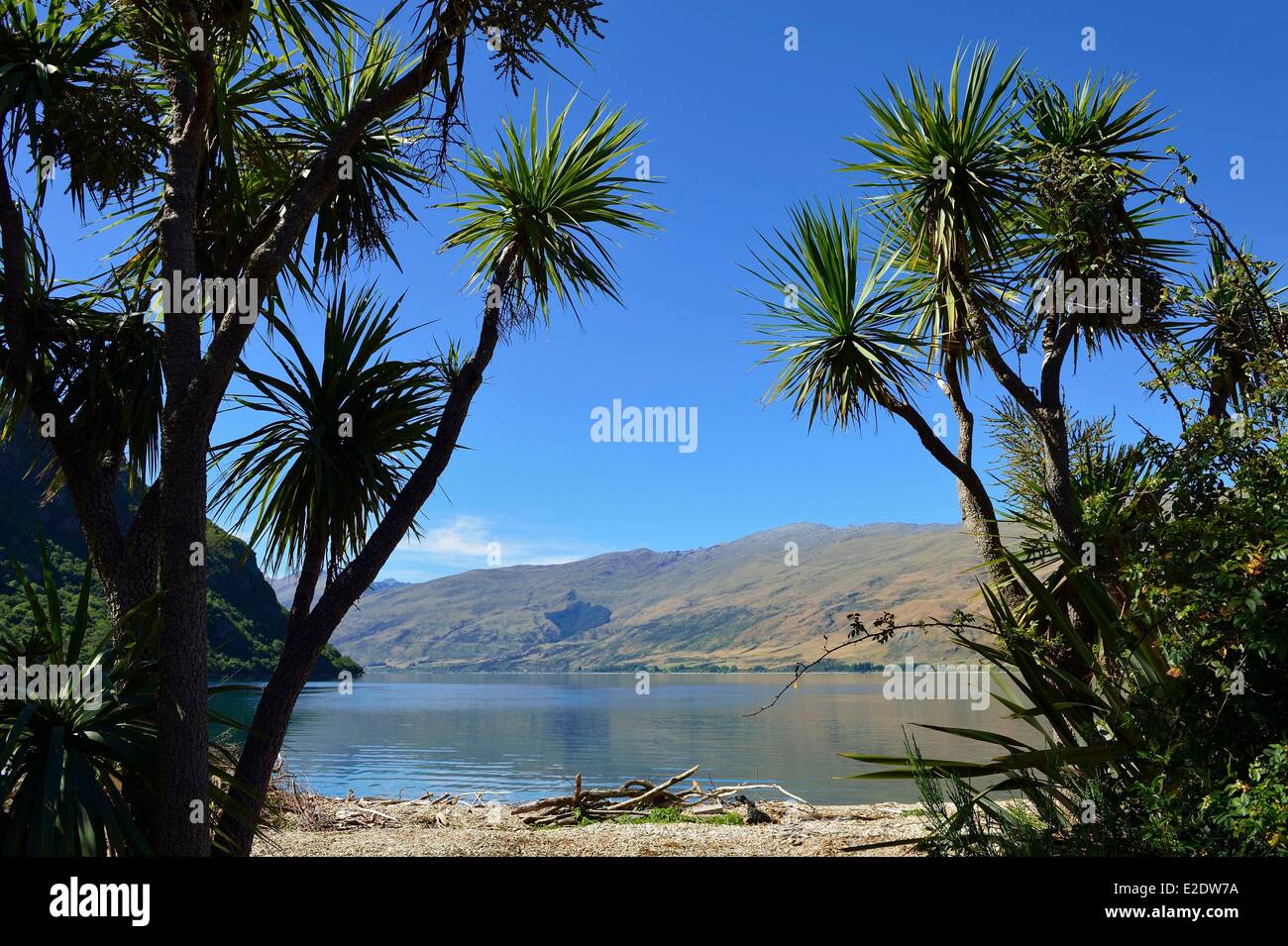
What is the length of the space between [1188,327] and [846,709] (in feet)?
240

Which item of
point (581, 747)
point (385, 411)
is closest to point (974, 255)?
point (385, 411)

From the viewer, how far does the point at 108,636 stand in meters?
4.57

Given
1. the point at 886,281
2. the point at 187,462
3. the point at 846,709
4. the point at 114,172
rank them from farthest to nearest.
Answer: the point at 846,709 → the point at 886,281 → the point at 114,172 → the point at 187,462

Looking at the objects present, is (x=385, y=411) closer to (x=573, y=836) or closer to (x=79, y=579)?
(x=573, y=836)

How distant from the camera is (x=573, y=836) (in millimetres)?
8961

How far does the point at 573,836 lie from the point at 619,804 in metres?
2.96

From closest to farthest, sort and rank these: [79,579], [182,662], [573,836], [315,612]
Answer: [182,662]
[315,612]
[573,836]
[79,579]

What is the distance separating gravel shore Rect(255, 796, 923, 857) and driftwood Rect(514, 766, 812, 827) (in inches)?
13.4

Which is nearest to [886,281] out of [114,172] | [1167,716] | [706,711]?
[1167,716]

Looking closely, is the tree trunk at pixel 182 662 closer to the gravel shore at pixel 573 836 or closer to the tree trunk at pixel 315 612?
the tree trunk at pixel 315 612

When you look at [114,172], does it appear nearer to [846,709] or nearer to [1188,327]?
[1188,327]

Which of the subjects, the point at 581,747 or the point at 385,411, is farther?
the point at 581,747

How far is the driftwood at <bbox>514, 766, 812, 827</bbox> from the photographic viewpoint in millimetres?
11273

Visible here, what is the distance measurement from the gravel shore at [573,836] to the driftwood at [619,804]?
34cm
